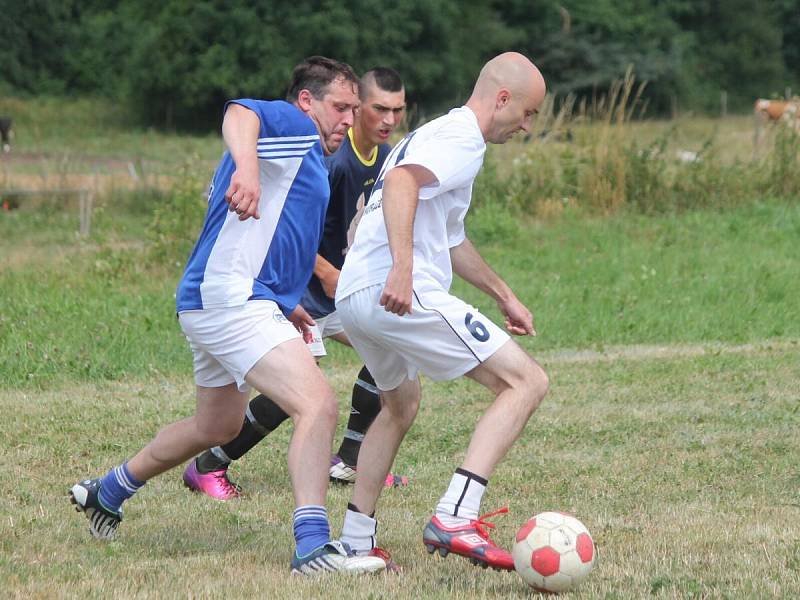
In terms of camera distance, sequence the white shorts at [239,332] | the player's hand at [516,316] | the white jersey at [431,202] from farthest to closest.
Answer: the player's hand at [516,316] → the white shorts at [239,332] → the white jersey at [431,202]

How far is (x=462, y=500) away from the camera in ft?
15.3

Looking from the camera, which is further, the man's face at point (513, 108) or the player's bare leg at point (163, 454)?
the player's bare leg at point (163, 454)

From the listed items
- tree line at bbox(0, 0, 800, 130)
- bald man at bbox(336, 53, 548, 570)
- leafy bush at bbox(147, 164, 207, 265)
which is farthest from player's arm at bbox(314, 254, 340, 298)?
tree line at bbox(0, 0, 800, 130)

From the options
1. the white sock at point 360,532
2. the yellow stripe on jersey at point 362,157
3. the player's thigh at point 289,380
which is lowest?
the white sock at point 360,532

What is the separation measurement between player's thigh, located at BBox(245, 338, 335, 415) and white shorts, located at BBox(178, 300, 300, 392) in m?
0.03

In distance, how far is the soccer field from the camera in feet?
15.5

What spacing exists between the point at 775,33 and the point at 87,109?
33.2 metres

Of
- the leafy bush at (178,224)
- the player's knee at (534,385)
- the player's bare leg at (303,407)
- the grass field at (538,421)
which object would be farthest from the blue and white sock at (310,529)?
the leafy bush at (178,224)

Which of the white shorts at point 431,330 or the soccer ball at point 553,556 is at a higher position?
the white shorts at point 431,330

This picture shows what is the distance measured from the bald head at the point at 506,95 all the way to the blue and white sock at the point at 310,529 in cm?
155

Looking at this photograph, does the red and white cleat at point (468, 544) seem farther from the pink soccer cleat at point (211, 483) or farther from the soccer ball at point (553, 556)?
the pink soccer cleat at point (211, 483)

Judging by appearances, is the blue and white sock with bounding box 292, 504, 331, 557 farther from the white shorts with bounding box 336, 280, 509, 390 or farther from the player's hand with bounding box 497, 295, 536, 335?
the player's hand with bounding box 497, 295, 536, 335

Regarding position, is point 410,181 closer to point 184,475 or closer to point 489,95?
point 489,95

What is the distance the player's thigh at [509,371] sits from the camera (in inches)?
186
